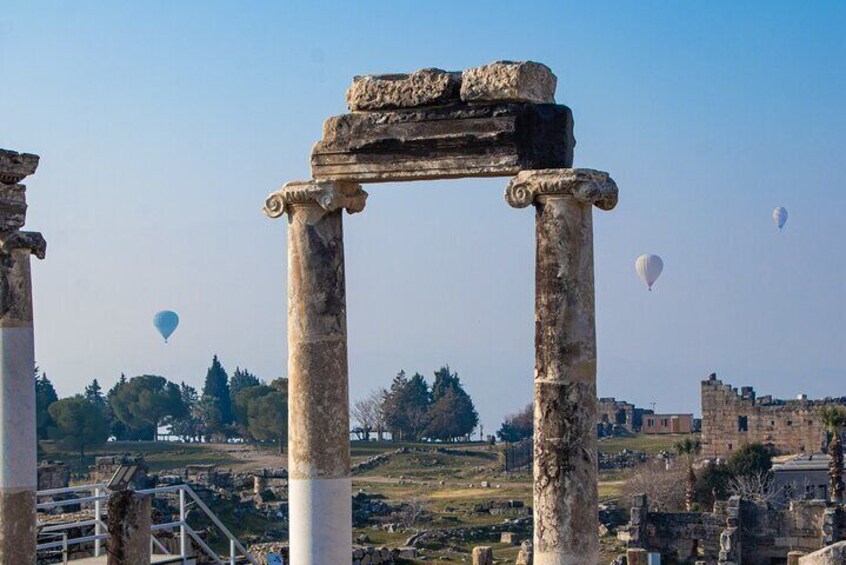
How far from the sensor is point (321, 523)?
18.0 metres

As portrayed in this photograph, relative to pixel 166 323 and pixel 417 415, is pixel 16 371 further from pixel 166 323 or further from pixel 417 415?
pixel 417 415

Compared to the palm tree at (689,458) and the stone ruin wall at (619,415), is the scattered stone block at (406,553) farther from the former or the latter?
the stone ruin wall at (619,415)

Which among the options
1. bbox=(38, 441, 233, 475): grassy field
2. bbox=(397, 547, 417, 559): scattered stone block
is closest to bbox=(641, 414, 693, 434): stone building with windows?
bbox=(38, 441, 233, 475): grassy field

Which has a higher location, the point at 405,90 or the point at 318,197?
the point at 405,90

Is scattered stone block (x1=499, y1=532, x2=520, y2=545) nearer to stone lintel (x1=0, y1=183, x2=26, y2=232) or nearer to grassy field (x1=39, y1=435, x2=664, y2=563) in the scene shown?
grassy field (x1=39, y1=435, x2=664, y2=563)

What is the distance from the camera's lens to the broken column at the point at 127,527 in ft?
72.3

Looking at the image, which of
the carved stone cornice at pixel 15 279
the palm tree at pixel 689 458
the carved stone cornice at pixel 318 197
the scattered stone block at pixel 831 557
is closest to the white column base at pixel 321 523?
the carved stone cornice at pixel 318 197

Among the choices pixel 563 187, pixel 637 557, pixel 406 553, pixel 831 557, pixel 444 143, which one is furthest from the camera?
pixel 406 553

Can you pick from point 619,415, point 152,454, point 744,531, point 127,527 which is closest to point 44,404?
→ point 152,454

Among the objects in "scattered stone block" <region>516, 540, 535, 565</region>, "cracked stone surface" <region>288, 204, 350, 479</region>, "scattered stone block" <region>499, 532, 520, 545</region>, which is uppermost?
"cracked stone surface" <region>288, 204, 350, 479</region>

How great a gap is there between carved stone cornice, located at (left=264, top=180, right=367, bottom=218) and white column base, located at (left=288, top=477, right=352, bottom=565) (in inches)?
108

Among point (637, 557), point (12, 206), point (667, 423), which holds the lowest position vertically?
point (637, 557)

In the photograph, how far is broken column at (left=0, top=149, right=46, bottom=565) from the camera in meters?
20.6

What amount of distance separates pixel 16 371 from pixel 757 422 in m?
91.4
